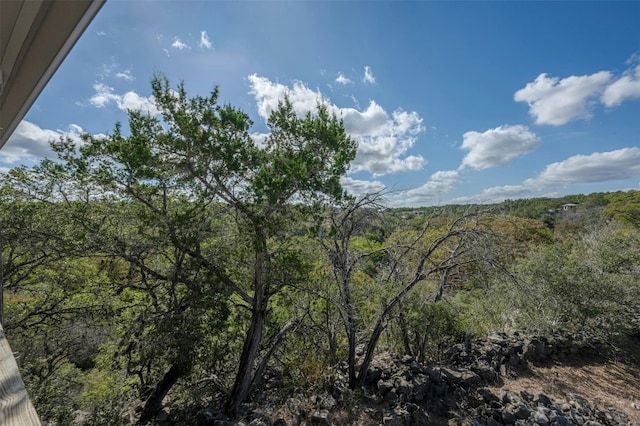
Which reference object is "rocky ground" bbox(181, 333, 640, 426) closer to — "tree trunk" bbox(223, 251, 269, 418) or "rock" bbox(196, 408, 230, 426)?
"rock" bbox(196, 408, 230, 426)

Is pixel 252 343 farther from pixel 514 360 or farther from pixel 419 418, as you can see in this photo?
pixel 514 360

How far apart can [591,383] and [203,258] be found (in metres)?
9.18

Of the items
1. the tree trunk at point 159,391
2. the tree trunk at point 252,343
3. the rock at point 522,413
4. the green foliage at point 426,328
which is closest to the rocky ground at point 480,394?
the rock at point 522,413

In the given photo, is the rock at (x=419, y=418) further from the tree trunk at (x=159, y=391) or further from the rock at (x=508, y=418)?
the tree trunk at (x=159, y=391)

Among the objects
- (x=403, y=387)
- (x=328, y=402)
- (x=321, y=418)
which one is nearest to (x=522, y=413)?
(x=403, y=387)

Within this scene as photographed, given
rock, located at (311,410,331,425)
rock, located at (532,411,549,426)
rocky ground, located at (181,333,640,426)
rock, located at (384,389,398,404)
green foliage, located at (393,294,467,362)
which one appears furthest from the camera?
green foliage, located at (393,294,467,362)

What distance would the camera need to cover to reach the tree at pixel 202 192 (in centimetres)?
477

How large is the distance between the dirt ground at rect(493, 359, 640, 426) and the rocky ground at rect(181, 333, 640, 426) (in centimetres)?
2

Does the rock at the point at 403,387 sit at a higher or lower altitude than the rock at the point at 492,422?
higher

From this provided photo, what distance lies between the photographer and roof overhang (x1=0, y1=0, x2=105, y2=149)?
1.07 m

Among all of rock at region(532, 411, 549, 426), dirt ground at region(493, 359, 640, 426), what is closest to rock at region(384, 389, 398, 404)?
rock at region(532, 411, 549, 426)

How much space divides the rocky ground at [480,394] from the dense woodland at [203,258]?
0.53 m

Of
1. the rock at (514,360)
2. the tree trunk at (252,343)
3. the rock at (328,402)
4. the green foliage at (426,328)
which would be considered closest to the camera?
the rock at (328,402)

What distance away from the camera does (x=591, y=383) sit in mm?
6398
